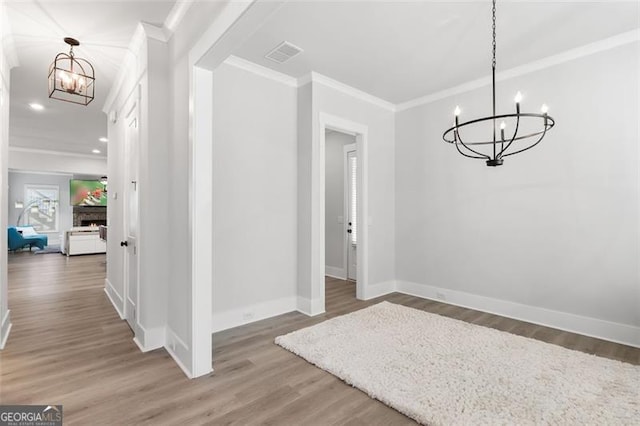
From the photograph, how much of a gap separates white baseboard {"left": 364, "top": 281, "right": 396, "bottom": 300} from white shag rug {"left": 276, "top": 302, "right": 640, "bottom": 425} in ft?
3.50

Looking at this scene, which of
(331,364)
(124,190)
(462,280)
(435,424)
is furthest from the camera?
(462,280)

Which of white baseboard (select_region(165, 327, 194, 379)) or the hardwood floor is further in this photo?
white baseboard (select_region(165, 327, 194, 379))

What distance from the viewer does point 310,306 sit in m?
3.76

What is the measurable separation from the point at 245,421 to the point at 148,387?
2.83 ft

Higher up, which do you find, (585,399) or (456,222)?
(456,222)

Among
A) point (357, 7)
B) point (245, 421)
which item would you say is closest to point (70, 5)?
point (357, 7)

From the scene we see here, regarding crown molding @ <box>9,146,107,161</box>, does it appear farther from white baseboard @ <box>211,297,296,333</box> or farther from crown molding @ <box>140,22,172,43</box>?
white baseboard @ <box>211,297,296,333</box>

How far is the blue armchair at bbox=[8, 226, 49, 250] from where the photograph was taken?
29.3 ft

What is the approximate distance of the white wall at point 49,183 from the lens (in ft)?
35.9

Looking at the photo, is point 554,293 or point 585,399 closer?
point 585,399

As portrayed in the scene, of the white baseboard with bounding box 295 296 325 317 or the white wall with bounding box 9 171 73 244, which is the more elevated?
the white wall with bounding box 9 171 73 244

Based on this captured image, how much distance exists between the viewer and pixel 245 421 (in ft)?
6.11

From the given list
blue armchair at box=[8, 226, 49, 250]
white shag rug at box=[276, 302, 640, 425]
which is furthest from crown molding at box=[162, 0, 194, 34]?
blue armchair at box=[8, 226, 49, 250]

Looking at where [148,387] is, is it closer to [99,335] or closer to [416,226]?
[99,335]
